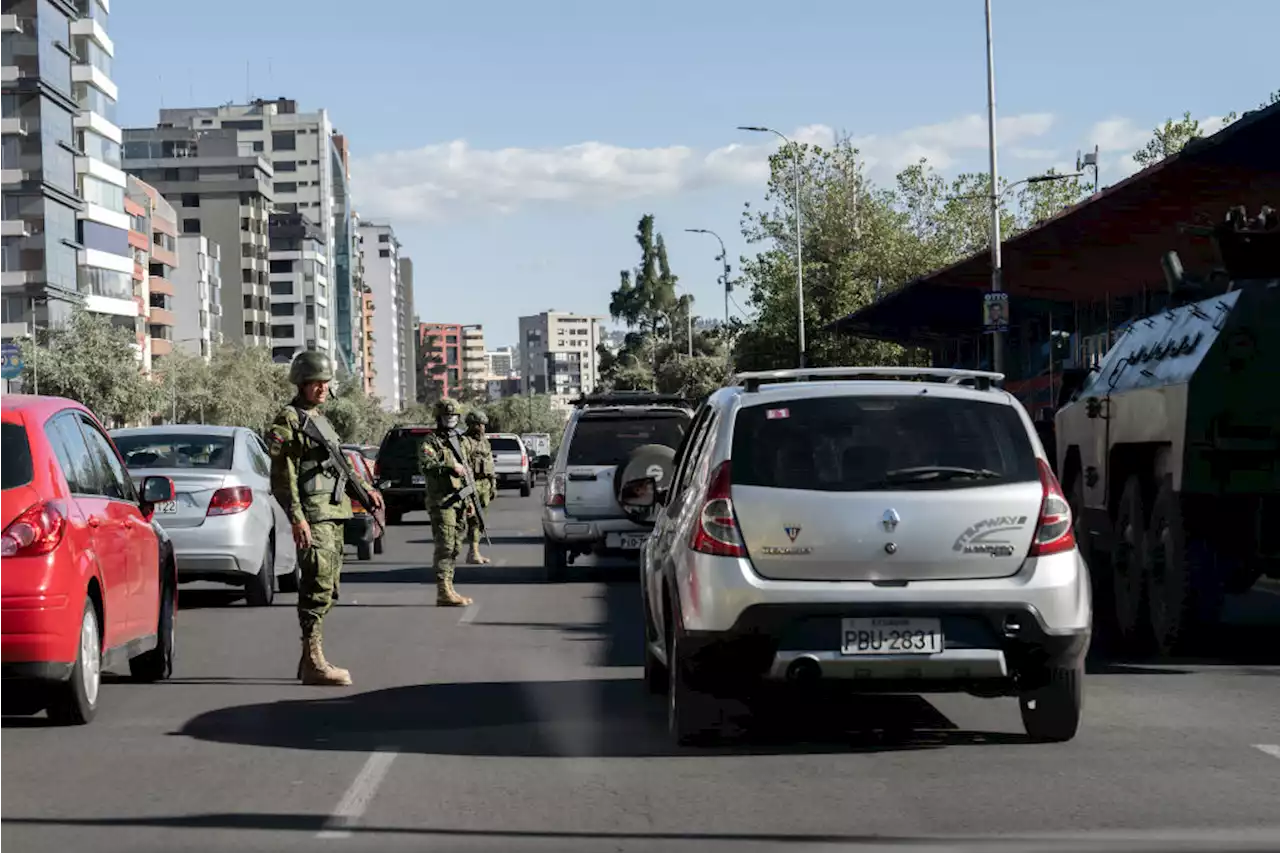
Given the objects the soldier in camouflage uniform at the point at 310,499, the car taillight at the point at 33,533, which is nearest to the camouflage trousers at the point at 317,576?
the soldier in camouflage uniform at the point at 310,499

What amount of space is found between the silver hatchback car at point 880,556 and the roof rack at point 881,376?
0.12 metres

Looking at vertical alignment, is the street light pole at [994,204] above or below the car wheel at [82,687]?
above

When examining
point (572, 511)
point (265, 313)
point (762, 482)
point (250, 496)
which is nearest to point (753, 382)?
point (762, 482)

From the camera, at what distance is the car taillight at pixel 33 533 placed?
9.62 metres

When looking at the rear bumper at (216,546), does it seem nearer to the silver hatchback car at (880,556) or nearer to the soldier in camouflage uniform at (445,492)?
the soldier in camouflage uniform at (445,492)

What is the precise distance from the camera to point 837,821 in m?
7.27

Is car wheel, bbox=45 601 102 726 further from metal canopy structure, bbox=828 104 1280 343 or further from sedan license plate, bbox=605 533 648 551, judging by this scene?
sedan license plate, bbox=605 533 648 551

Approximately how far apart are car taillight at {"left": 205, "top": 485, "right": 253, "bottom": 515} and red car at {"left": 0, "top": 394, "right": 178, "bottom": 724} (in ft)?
20.1

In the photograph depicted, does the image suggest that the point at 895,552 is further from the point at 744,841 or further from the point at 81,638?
the point at 81,638

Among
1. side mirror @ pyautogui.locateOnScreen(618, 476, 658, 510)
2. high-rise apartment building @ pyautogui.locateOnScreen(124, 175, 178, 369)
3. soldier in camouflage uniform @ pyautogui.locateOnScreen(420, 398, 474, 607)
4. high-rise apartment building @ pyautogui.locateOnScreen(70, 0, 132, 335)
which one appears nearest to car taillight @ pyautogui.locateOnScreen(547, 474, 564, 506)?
soldier in camouflage uniform @ pyautogui.locateOnScreen(420, 398, 474, 607)

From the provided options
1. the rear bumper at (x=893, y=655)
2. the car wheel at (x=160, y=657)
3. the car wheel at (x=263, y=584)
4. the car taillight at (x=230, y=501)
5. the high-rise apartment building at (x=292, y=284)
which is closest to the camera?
the rear bumper at (x=893, y=655)

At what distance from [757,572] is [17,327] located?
3463 inches

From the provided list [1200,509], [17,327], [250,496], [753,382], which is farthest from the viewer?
[17,327]

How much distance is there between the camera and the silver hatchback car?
28.0ft
